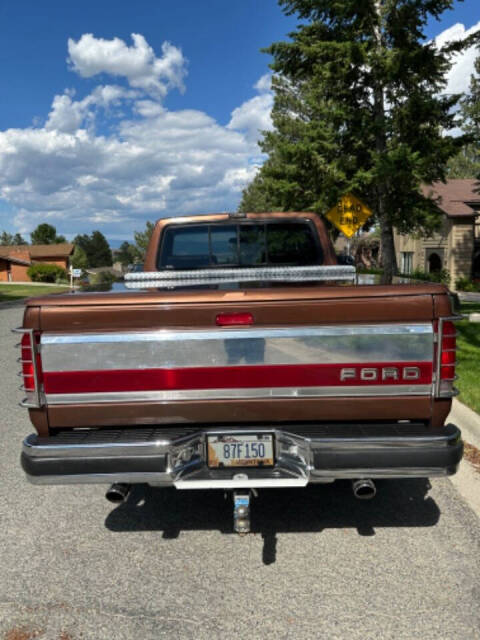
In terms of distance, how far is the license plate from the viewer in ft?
8.96

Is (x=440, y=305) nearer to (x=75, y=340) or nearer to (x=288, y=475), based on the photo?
(x=288, y=475)

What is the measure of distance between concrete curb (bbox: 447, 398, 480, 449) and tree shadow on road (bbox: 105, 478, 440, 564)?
0.98 metres

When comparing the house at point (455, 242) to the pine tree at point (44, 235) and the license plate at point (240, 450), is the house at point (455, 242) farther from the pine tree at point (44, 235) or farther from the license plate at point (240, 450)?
the pine tree at point (44, 235)

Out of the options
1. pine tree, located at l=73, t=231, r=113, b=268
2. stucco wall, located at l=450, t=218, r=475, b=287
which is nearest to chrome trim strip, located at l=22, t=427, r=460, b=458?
stucco wall, located at l=450, t=218, r=475, b=287

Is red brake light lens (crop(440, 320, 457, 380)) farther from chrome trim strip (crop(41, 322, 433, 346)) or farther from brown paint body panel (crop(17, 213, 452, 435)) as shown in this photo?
chrome trim strip (crop(41, 322, 433, 346))

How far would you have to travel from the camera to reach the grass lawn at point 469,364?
18.5ft

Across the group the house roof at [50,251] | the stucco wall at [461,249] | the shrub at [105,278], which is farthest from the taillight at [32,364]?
the house roof at [50,251]

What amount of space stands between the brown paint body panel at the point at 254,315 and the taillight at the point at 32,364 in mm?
63

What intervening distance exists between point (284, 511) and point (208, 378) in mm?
1466

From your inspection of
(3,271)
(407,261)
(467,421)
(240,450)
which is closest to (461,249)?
(407,261)

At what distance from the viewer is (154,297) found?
8.91ft

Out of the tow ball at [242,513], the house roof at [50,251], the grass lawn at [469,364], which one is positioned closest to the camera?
the tow ball at [242,513]

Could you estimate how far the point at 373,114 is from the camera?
563 inches

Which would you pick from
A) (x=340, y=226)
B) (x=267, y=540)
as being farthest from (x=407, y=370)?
(x=340, y=226)
